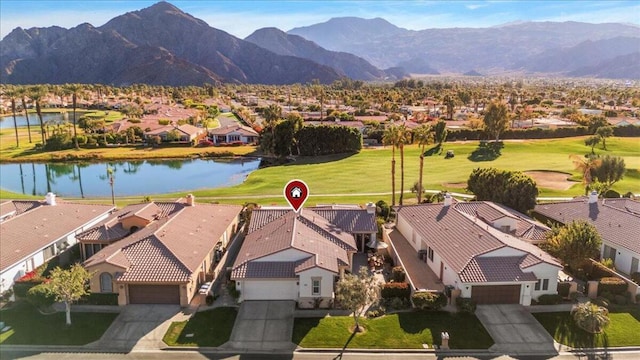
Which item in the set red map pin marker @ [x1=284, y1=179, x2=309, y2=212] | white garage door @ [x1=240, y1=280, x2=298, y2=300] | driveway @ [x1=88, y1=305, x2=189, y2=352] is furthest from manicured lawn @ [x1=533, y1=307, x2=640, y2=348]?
driveway @ [x1=88, y1=305, x2=189, y2=352]

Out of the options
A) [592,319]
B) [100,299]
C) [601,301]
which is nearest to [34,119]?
[100,299]

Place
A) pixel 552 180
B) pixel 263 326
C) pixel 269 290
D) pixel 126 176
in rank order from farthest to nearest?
pixel 126 176
pixel 552 180
pixel 269 290
pixel 263 326

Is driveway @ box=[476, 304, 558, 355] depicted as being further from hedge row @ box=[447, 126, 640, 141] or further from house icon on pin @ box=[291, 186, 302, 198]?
hedge row @ box=[447, 126, 640, 141]

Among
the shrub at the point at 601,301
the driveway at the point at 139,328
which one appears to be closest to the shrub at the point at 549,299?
the shrub at the point at 601,301

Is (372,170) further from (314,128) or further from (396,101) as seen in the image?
(396,101)

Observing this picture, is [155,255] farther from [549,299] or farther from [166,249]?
[549,299]

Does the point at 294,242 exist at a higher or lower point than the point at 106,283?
higher

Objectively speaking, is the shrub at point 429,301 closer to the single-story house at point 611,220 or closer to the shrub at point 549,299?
the shrub at point 549,299
